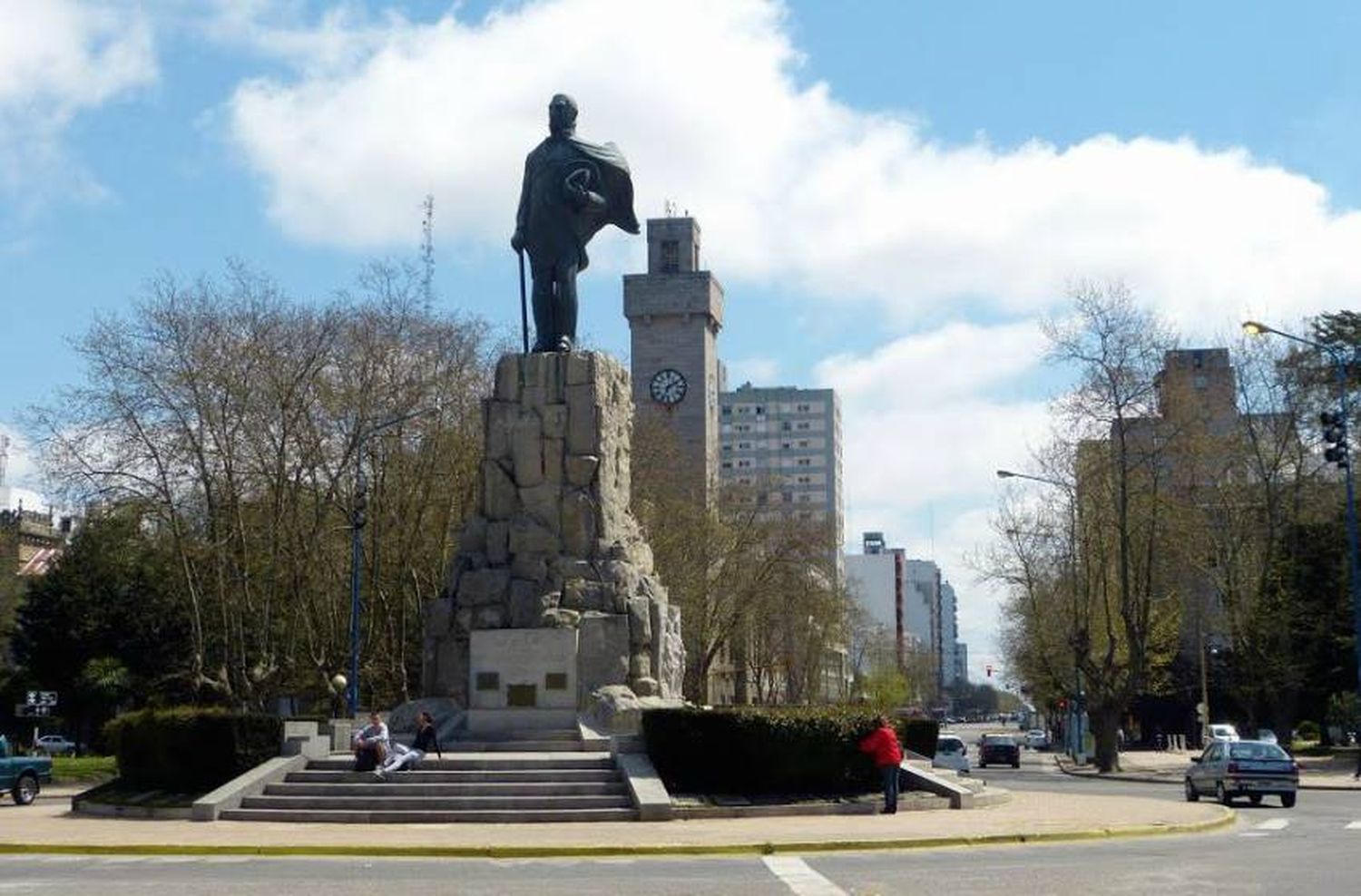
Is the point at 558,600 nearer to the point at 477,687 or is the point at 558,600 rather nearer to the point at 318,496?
the point at 477,687

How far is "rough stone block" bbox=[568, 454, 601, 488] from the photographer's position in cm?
3061

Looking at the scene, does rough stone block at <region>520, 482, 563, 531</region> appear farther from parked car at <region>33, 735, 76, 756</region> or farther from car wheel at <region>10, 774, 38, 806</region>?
parked car at <region>33, 735, 76, 756</region>

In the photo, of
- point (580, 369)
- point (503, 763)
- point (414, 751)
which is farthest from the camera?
point (580, 369)

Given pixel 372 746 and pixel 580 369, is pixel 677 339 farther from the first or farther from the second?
pixel 372 746

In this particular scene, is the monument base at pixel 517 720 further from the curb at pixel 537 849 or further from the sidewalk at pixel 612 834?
the curb at pixel 537 849

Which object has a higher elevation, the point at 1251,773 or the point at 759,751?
the point at 759,751

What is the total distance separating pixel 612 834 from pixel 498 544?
1150cm

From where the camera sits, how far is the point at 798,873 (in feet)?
51.2

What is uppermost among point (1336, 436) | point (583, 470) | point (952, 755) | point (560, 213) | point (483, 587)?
point (560, 213)

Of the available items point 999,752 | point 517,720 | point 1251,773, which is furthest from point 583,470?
point 999,752

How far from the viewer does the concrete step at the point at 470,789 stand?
930 inches

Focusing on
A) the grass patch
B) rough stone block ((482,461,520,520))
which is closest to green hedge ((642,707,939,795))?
rough stone block ((482,461,520,520))

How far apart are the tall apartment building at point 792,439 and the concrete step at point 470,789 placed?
144m

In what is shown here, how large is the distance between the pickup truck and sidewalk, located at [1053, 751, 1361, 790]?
29.4 meters
